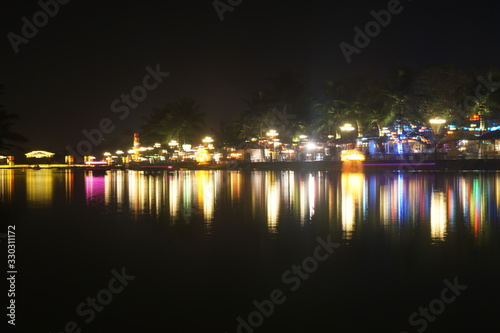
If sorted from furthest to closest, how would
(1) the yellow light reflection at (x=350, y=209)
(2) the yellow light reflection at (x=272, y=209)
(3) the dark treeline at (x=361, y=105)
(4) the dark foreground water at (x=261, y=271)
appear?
(3) the dark treeline at (x=361, y=105), (2) the yellow light reflection at (x=272, y=209), (1) the yellow light reflection at (x=350, y=209), (4) the dark foreground water at (x=261, y=271)

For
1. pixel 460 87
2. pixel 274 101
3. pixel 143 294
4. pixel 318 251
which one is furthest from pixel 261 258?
pixel 274 101

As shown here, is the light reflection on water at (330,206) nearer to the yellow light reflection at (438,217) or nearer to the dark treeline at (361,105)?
the yellow light reflection at (438,217)

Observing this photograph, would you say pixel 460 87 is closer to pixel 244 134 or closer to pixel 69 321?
pixel 244 134

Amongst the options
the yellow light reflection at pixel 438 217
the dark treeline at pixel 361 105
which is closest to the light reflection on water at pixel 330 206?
the yellow light reflection at pixel 438 217

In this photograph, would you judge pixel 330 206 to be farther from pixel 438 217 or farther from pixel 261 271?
pixel 261 271

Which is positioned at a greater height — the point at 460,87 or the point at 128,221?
the point at 460,87

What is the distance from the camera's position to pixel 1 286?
6977 mm

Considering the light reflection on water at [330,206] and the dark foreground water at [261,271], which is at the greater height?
the light reflection on water at [330,206]

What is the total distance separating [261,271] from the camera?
300 inches

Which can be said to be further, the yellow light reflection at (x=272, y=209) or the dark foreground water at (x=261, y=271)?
the yellow light reflection at (x=272, y=209)

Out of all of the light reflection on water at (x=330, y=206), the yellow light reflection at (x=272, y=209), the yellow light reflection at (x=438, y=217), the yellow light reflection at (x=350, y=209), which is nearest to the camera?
the yellow light reflection at (x=438, y=217)

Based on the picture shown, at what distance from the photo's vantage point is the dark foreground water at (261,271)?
5762mm

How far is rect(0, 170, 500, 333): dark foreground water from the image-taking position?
18.9ft

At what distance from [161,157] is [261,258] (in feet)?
281
